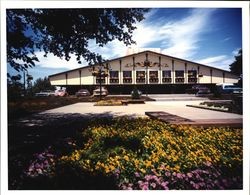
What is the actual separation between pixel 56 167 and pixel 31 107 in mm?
4328

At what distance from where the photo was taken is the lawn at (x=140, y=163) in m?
4.93

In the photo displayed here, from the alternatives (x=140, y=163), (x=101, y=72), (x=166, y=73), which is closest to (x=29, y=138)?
(x=101, y=72)

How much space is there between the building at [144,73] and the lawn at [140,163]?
2.77 meters

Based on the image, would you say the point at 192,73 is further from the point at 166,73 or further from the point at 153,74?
the point at 153,74

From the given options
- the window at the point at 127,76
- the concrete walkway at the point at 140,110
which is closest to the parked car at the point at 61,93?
the concrete walkway at the point at 140,110

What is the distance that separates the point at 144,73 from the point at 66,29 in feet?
9.20

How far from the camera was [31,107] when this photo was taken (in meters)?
9.08

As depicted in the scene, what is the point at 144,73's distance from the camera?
9234 mm

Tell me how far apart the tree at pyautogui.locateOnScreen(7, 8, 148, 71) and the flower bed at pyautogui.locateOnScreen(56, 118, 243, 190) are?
94.8 inches

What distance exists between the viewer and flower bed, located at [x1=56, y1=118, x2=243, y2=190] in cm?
492

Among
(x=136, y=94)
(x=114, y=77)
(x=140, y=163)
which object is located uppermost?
(x=114, y=77)

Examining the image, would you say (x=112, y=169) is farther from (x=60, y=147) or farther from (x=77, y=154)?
(x=60, y=147)
